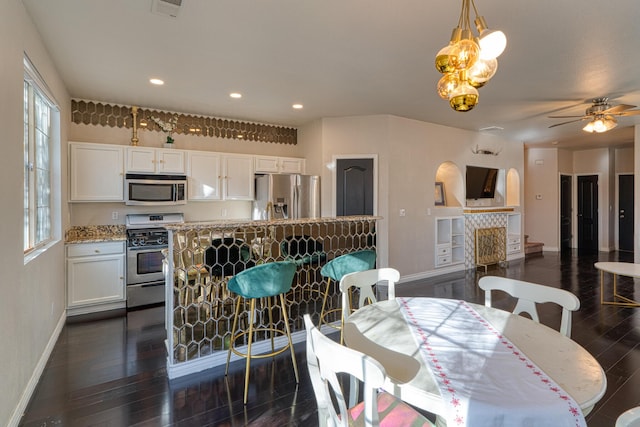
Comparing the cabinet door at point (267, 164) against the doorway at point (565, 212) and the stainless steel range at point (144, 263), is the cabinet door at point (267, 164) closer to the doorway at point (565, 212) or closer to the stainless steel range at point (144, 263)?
the stainless steel range at point (144, 263)

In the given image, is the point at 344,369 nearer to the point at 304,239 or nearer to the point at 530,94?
the point at 304,239

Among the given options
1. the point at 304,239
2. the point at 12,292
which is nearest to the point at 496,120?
the point at 304,239

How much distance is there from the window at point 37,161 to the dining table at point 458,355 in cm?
265

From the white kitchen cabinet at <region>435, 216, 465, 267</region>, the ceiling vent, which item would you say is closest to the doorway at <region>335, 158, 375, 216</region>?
the white kitchen cabinet at <region>435, 216, 465, 267</region>

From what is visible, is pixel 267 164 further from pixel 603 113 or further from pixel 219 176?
pixel 603 113

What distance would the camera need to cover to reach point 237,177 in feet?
16.5

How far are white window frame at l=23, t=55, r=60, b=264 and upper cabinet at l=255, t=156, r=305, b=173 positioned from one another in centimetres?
256

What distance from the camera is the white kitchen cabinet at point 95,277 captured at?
3696 millimetres

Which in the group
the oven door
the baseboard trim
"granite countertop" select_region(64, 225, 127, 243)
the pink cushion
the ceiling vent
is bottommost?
the baseboard trim

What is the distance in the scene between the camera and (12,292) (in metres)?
1.91

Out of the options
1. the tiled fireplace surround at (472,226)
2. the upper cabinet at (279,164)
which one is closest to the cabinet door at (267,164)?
the upper cabinet at (279,164)

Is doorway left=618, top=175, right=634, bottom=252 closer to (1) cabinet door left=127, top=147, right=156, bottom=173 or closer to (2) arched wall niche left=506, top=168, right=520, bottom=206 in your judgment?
(2) arched wall niche left=506, top=168, right=520, bottom=206

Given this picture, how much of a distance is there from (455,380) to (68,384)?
2700 millimetres

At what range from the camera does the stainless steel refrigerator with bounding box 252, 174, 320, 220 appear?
200 inches
